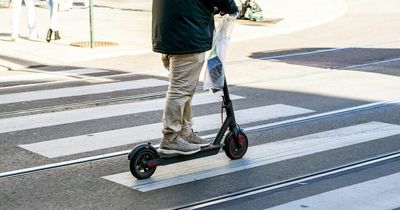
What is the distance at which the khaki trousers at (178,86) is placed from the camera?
6.09m

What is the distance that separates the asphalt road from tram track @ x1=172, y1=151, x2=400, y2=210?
7 cm

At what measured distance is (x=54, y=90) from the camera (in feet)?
33.9

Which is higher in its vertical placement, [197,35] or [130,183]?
[197,35]

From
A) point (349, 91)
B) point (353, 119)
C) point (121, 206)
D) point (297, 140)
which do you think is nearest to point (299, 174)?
point (297, 140)

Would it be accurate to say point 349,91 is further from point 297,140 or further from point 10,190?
point 10,190

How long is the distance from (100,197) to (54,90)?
478cm

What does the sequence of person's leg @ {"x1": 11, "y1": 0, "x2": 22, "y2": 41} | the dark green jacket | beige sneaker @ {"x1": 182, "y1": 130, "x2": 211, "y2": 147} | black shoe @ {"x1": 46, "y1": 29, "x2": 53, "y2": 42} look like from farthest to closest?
black shoe @ {"x1": 46, "y1": 29, "x2": 53, "y2": 42} → person's leg @ {"x1": 11, "y1": 0, "x2": 22, "y2": 41} → beige sneaker @ {"x1": 182, "y1": 130, "x2": 211, "y2": 147} → the dark green jacket

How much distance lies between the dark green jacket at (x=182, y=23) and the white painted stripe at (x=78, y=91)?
4039mm

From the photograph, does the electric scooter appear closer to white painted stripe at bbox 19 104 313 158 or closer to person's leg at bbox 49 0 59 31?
white painted stripe at bbox 19 104 313 158

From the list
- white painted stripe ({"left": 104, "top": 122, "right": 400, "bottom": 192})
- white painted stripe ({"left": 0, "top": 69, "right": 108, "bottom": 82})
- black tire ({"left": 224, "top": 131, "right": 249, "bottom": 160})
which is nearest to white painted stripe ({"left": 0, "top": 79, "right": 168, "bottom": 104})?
white painted stripe ({"left": 0, "top": 69, "right": 108, "bottom": 82})

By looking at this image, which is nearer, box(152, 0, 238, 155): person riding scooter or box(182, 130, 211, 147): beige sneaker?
box(152, 0, 238, 155): person riding scooter

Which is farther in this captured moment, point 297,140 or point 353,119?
point 353,119

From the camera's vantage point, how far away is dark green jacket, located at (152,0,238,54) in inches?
234

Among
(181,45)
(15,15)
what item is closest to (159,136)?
(181,45)
